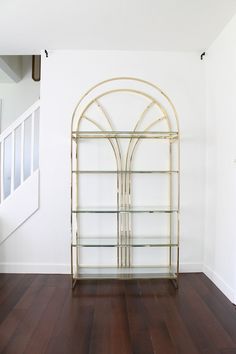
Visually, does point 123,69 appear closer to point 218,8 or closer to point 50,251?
point 218,8

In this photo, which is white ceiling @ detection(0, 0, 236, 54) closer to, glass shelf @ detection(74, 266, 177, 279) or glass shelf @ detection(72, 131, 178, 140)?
glass shelf @ detection(72, 131, 178, 140)

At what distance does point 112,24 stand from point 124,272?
230cm

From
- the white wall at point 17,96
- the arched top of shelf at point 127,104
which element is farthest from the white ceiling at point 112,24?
the white wall at point 17,96

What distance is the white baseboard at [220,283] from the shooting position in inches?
84.2

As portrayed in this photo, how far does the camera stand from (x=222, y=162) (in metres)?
2.37

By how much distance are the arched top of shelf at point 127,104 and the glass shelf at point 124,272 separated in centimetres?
140

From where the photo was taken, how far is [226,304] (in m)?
2.09

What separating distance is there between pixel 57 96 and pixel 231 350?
252cm

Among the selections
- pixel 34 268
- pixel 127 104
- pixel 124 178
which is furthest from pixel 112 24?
pixel 34 268

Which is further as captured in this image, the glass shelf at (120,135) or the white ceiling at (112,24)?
the glass shelf at (120,135)

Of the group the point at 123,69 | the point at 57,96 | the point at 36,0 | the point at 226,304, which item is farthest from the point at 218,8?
the point at 226,304

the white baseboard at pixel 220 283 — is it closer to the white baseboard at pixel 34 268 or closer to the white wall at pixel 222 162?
the white wall at pixel 222 162

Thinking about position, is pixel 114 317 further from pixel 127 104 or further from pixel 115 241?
pixel 127 104

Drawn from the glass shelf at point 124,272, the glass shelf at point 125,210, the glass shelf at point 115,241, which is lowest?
the glass shelf at point 124,272
